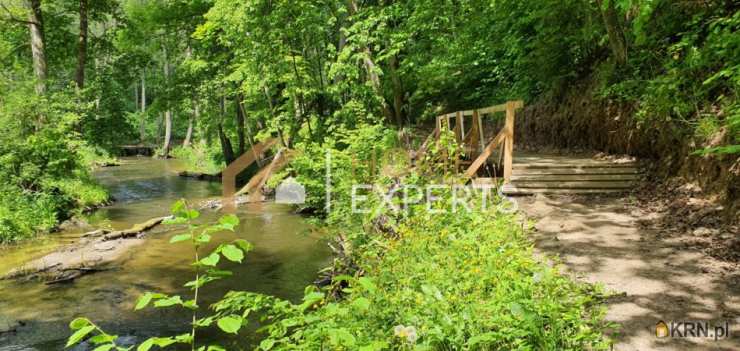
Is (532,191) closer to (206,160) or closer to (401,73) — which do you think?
(401,73)

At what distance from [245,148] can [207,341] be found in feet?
71.8

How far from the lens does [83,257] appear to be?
31.9ft

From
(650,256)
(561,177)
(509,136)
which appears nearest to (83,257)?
(509,136)

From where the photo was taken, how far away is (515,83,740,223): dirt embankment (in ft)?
20.6

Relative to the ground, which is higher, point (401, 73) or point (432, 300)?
point (401, 73)

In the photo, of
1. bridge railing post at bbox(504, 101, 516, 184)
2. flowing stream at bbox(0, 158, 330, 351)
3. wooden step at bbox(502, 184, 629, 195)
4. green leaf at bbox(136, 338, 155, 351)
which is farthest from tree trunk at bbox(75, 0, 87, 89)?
green leaf at bbox(136, 338, 155, 351)

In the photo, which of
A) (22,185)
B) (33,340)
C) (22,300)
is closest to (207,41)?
(22,185)

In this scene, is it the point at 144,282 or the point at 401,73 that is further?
the point at 401,73

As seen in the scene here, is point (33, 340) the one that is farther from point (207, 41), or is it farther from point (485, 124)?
point (485, 124)

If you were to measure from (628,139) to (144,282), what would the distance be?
9.33m

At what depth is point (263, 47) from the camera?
46.3 feet

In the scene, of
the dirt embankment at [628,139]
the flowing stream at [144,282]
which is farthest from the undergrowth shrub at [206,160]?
the dirt embankment at [628,139]

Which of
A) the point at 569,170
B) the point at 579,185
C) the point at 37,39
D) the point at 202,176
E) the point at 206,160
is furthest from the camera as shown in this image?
the point at 206,160

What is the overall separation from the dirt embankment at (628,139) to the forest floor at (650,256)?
320 mm
